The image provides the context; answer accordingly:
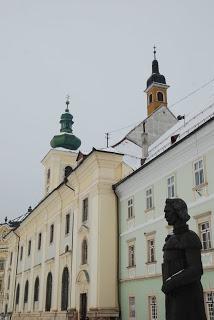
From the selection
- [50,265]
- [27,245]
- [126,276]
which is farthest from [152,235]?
[27,245]

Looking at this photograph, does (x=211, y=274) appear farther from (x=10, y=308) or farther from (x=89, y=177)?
(x=10, y=308)

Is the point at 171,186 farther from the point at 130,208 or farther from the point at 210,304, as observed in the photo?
the point at 210,304

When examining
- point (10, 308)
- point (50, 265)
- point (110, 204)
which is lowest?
point (10, 308)

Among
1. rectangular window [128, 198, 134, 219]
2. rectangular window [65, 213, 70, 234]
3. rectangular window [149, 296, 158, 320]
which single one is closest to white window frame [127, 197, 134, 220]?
rectangular window [128, 198, 134, 219]

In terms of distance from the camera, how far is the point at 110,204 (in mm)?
23797

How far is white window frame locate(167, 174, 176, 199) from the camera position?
Answer: 18266 millimetres

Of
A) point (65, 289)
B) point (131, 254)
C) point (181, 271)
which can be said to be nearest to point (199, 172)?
point (131, 254)

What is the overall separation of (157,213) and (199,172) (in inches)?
136

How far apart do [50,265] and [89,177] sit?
9260 mm

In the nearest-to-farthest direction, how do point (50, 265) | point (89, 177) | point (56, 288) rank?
point (89, 177)
point (56, 288)
point (50, 265)

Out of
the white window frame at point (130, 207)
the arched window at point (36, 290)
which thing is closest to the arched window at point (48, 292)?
the arched window at point (36, 290)

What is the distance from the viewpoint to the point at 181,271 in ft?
16.7

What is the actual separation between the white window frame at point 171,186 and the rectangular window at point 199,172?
151 centimetres

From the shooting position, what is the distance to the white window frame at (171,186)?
59.9 feet
